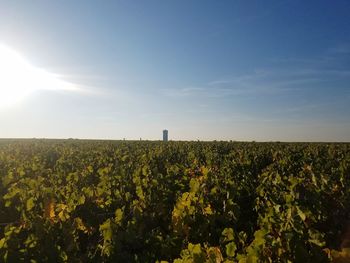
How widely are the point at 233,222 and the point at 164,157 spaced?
9799 mm

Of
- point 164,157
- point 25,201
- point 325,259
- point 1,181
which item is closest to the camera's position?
point 325,259

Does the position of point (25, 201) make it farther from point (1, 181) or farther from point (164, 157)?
point (164, 157)

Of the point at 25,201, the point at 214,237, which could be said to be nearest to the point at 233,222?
the point at 214,237

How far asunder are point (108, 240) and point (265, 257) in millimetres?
2595

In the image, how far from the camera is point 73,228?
6637mm

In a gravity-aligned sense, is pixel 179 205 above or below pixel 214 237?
above

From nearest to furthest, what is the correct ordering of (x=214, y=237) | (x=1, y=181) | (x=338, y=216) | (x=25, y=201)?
(x=214, y=237)
(x=338, y=216)
(x=25, y=201)
(x=1, y=181)

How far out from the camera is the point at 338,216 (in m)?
7.82

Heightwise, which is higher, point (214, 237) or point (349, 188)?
point (349, 188)

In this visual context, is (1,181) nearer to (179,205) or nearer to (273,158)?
(179,205)

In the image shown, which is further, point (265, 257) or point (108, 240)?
point (108, 240)

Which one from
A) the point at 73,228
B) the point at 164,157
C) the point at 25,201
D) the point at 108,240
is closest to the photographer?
the point at 108,240

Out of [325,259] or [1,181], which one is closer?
[325,259]

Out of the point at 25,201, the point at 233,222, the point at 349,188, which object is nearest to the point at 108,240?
the point at 233,222
